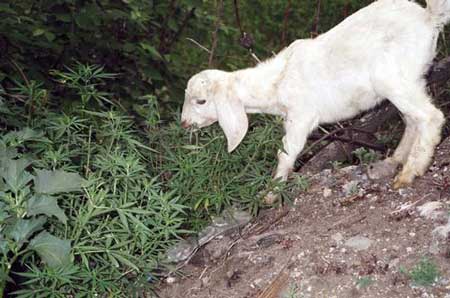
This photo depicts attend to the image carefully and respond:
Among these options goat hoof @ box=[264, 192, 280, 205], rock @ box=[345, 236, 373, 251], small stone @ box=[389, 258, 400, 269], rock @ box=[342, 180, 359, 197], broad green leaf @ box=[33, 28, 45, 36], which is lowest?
goat hoof @ box=[264, 192, 280, 205]

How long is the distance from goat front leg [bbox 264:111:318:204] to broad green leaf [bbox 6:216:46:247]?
140 centimetres

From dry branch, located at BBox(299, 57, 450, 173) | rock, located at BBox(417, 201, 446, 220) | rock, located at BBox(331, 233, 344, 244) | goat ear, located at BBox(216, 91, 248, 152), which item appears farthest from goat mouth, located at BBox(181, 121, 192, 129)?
rock, located at BBox(417, 201, 446, 220)

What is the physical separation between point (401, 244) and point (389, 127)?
224 cm

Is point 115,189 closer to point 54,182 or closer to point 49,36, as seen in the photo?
point 54,182

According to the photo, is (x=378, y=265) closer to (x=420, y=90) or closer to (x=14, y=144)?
(x=420, y=90)

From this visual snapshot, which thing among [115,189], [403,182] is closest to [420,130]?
[403,182]

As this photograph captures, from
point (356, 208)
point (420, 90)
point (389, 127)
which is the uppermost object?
point (420, 90)

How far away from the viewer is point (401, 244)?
4008 mm

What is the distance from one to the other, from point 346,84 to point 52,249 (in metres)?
1.74

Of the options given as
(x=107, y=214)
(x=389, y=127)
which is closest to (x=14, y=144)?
(x=107, y=214)

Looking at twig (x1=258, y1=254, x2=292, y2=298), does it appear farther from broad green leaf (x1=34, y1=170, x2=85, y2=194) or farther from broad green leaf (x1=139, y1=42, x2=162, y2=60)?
broad green leaf (x1=139, y1=42, x2=162, y2=60)

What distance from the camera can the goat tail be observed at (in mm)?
4449

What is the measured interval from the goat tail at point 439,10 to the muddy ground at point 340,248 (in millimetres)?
724

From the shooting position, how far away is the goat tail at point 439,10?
4449mm
